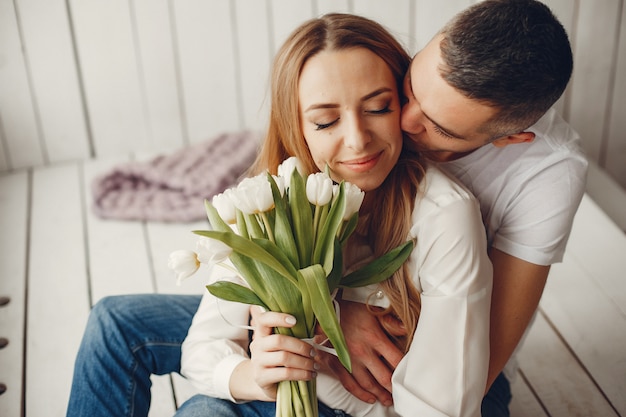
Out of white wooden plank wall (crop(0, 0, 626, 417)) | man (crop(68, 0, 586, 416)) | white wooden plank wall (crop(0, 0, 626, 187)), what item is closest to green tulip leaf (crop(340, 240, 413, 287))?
man (crop(68, 0, 586, 416))

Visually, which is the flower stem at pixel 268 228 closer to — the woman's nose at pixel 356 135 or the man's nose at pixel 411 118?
the woman's nose at pixel 356 135

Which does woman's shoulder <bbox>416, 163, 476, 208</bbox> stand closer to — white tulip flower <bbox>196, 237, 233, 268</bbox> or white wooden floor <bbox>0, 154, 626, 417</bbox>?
white tulip flower <bbox>196, 237, 233, 268</bbox>

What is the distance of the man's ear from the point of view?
129 centimetres

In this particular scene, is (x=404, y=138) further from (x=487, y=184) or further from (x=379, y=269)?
(x=379, y=269)

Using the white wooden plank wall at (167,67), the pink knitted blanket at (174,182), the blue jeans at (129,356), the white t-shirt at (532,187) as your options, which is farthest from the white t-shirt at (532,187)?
the white wooden plank wall at (167,67)

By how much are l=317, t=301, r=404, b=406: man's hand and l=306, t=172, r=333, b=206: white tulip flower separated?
359mm

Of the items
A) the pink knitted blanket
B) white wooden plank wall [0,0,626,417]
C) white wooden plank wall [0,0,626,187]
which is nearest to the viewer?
white wooden plank wall [0,0,626,417]

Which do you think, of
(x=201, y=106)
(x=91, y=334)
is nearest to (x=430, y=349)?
(x=91, y=334)

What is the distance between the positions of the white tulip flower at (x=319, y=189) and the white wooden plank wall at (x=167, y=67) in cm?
179

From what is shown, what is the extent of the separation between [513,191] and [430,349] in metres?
0.36

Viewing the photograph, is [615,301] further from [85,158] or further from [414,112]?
[85,158]

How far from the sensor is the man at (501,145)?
3.70ft

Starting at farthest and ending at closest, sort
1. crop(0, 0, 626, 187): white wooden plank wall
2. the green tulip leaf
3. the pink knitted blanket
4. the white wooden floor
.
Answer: crop(0, 0, 626, 187): white wooden plank wall < the pink knitted blanket < the white wooden floor < the green tulip leaf

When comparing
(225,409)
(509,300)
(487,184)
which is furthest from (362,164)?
(225,409)
